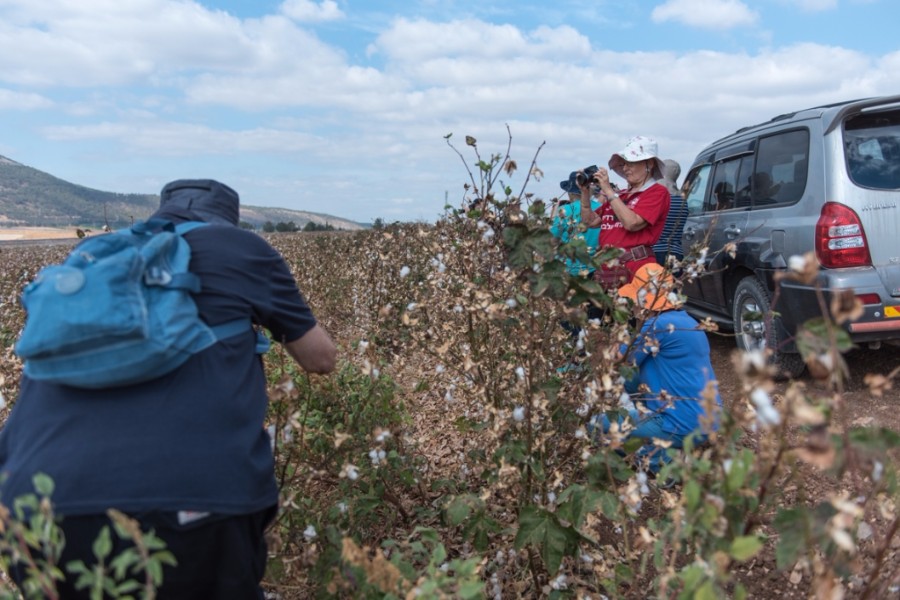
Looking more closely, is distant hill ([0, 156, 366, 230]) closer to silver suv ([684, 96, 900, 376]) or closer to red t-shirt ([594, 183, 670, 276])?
silver suv ([684, 96, 900, 376])

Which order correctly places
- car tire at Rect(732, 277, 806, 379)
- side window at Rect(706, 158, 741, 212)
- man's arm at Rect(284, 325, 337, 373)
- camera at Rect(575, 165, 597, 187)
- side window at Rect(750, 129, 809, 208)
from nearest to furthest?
1. man's arm at Rect(284, 325, 337, 373)
2. camera at Rect(575, 165, 597, 187)
3. side window at Rect(750, 129, 809, 208)
4. car tire at Rect(732, 277, 806, 379)
5. side window at Rect(706, 158, 741, 212)

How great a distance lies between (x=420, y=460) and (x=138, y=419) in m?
1.67

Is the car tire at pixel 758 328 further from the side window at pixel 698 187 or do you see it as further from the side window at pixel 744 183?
the side window at pixel 698 187

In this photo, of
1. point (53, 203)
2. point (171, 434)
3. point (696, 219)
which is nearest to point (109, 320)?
point (171, 434)

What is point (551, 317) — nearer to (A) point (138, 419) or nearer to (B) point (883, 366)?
(A) point (138, 419)

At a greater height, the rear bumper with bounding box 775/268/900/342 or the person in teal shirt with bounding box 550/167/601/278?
the person in teal shirt with bounding box 550/167/601/278

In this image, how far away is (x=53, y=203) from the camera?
273 ft

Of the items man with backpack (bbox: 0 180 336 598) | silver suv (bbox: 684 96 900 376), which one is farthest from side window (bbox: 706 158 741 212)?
man with backpack (bbox: 0 180 336 598)

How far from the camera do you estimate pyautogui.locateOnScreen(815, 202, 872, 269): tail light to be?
4328 mm

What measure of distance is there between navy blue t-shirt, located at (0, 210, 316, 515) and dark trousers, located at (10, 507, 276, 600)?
4cm

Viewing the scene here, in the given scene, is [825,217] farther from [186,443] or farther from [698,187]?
[186,443]

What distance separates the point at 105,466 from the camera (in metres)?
1.47

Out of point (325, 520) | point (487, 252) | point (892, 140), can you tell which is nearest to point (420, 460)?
point (325, 520)

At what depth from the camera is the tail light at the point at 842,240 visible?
14.2 feet
